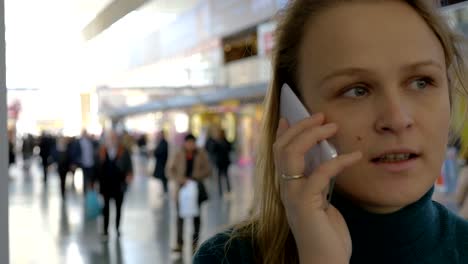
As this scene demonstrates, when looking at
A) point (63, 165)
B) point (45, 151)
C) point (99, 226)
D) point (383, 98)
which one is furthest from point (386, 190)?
point (45, 151)

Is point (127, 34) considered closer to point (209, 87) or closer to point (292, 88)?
point (292, 88)

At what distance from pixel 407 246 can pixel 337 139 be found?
27 centimetres

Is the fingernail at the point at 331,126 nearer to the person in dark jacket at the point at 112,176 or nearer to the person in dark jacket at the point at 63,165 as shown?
the person in dark jacket at the point at 112,176

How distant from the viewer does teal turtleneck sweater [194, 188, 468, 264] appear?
1.17m

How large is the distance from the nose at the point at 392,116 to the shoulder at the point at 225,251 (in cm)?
39

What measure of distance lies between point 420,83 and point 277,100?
33cm

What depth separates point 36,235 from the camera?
977 centimetres

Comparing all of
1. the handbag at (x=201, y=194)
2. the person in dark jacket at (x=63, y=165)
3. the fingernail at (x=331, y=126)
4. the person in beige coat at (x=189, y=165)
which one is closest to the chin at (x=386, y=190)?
the fingernail at (x=331, y=126)

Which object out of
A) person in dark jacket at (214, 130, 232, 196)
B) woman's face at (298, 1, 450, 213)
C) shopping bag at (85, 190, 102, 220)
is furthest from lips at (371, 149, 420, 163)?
person in dark jacket at (214, 130, 232, 196)

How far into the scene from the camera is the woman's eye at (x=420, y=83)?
3.75 feet

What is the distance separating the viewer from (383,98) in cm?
110

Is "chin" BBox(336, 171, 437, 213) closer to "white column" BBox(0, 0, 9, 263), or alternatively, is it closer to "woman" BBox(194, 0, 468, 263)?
"woman" BBox(194, 0, 468, 263)

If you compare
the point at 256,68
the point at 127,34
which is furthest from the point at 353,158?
the point at 256,68

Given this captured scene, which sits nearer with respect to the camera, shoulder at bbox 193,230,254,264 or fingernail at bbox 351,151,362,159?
fingernail at bbox 351,151,362,159
